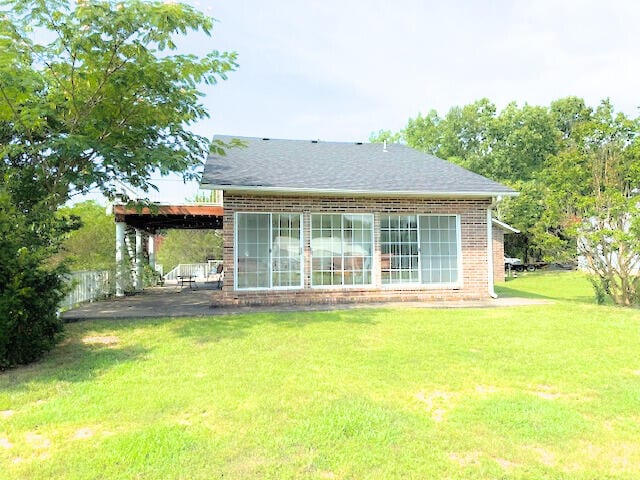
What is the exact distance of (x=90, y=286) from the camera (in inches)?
474

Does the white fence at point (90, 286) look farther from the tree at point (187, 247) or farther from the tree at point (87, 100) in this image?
the tree at point (187, 247)

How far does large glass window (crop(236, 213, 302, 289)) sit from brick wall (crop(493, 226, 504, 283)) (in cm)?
1268

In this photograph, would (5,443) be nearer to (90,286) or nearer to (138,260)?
(90,286)

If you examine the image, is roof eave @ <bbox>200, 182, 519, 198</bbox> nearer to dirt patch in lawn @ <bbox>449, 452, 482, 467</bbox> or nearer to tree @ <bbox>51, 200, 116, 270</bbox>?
dirt patch in lawn @ <bbox>449, 452, 482, 467</bbox>

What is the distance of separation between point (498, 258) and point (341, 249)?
12.9 m

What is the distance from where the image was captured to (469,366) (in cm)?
529

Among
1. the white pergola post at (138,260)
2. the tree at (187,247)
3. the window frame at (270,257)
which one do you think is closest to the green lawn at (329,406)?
the window frame at (270,257)

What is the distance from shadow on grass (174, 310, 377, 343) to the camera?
24.1 feet

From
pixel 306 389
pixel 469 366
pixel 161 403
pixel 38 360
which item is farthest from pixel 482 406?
pixel 38 360

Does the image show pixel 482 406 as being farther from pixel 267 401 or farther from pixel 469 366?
pixel 267 401

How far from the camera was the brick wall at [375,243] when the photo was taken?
10590 mm

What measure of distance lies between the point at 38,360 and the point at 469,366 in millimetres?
5883

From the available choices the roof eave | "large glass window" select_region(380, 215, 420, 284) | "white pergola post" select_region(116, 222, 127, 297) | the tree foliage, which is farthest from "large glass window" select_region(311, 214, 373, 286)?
"white pergola post" select_region(116, 222, 127, 297)

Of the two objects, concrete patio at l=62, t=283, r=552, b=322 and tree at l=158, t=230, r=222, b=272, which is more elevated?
tree at l=158, t=230, r=222, b=272
